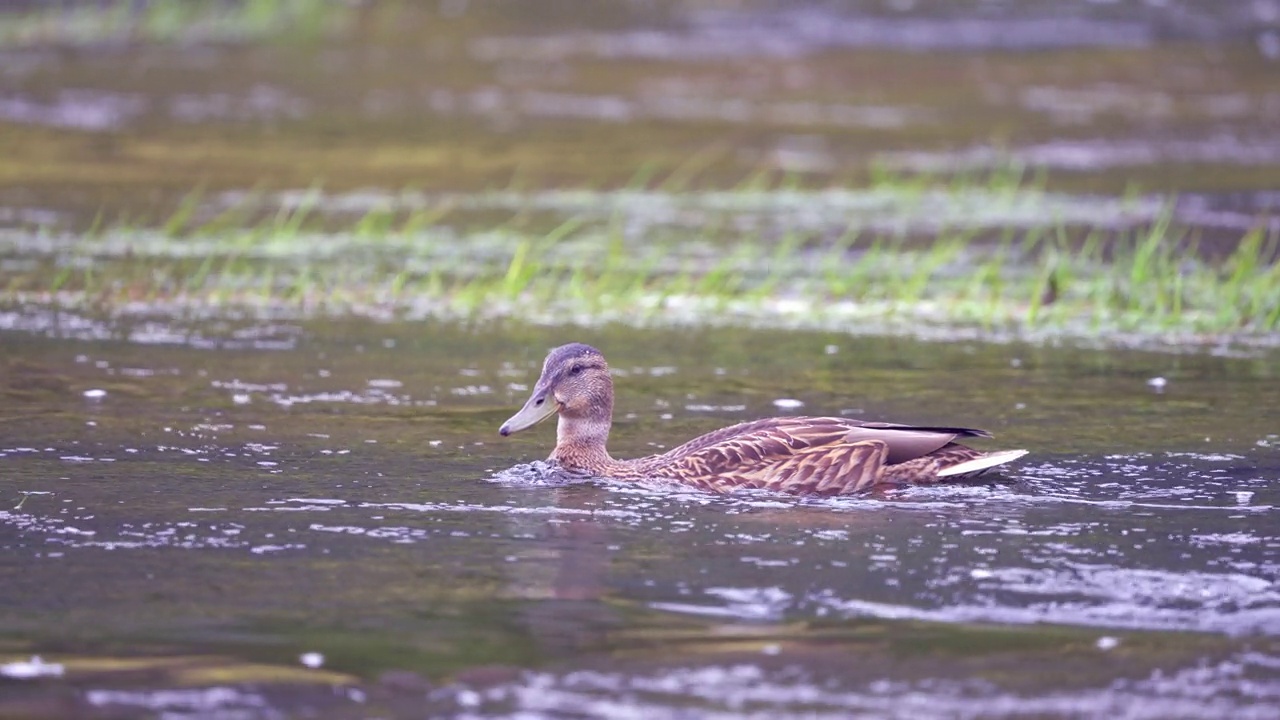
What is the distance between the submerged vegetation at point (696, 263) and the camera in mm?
14852

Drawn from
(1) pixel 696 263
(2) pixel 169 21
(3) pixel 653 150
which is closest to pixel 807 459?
(1) pixel 696 263

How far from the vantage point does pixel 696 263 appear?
1716cm

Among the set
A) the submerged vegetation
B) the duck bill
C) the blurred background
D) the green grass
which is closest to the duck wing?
the duck bill

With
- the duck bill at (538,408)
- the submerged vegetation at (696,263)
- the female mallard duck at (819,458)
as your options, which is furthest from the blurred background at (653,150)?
the female mallard duck at (819,458)

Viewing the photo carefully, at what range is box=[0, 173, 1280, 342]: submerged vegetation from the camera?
14852 millimetres

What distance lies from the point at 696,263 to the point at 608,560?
30.2 ft

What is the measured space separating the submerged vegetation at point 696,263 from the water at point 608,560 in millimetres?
2446

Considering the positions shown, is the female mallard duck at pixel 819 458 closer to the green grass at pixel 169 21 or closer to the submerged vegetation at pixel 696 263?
the submerged vegetation at pixel 696 263

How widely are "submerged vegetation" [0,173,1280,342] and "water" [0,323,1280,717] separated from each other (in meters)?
2.45

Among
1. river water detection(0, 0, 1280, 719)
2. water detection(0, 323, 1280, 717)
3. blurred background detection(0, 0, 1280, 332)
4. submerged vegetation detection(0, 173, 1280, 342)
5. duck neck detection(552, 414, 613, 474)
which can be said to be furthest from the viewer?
blurred background detection(0, 0, 1280, 332)

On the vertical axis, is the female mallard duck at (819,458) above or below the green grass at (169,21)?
below

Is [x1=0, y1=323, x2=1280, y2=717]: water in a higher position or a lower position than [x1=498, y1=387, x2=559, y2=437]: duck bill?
lower

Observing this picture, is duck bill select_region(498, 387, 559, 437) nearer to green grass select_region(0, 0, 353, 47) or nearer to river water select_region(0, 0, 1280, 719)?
river water select_region(0, 0, 1280, 719)

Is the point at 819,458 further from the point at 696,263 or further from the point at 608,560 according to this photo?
the point at 696,263
